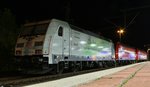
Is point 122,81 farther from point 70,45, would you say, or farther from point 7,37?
point 7,37

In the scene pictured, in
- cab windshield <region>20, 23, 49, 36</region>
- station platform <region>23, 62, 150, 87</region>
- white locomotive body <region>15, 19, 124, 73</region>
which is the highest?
cab windshield <region>20, 23, 49, 36</region>

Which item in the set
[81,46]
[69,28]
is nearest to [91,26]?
[81,46]

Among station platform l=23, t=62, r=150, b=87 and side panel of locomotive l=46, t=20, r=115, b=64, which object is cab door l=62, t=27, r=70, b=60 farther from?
station platform l=23, t=62, r=150, b=87

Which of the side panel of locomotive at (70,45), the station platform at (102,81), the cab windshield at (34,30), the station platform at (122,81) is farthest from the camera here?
the cab windshield at (34,30)

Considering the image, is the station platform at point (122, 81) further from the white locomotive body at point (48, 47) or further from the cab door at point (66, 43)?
the cab door at point (66, 43)

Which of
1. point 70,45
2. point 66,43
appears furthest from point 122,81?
point 70,45

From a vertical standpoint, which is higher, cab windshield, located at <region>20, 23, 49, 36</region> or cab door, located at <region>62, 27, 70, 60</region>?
cab windshield, located at <region>20, 23, 49, 36</region>

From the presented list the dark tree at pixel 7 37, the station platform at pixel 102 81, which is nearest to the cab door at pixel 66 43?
the dark tree at pixel 7 37

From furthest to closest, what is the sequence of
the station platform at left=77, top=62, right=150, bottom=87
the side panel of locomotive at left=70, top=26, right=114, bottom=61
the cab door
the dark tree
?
the dark tree
the side panel of locomotive at left=70, top=26, right=114, bottom=61
the cab door
the station platform at left=77, top=62, right=150, bottom=87

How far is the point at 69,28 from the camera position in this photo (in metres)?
19.9

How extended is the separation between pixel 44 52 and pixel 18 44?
8.54 ft

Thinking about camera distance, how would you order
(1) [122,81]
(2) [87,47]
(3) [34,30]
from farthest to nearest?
(2) [87,47], (3) [34,30], (1) [122,81]

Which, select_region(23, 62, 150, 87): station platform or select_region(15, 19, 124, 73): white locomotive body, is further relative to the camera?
select_region(15, 19, 124, 73): white locomotive body

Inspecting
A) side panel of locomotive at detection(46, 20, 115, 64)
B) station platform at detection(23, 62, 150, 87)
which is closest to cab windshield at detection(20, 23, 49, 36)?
side panel of locomotive at detection(46, 20, 115, 64)
